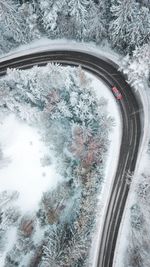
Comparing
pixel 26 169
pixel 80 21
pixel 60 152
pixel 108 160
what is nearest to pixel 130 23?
pixel 80 21

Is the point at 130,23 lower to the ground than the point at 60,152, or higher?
higher

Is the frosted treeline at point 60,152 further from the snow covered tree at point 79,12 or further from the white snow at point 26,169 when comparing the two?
the snow covered tree at point 79,12

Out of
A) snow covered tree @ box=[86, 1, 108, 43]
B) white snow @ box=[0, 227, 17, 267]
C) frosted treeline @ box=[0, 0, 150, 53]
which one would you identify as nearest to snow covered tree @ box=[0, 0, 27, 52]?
frosted treeline @ box=[0, 0, 150, 53]

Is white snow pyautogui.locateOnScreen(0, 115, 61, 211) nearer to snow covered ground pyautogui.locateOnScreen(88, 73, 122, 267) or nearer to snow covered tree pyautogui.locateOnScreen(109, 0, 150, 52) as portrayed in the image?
snow covered ground pyautogui.locateOnScreen(88, 73, 122, 267)

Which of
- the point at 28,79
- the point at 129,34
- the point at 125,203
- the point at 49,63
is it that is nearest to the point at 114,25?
the point at 129,34

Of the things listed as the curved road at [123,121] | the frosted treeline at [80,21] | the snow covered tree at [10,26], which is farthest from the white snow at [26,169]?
the frosted treeline at [80,21]

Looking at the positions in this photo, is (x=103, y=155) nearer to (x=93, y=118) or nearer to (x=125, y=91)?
(x=93, y=118)

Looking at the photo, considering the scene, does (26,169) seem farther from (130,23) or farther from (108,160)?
(130,23)
